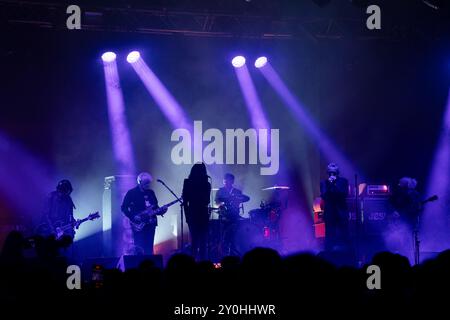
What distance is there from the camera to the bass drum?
39.8 ft

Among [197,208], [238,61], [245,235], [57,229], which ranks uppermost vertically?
[238,61]

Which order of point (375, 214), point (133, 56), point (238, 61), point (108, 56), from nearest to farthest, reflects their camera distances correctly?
point (375, 214) < point (108, 56) < point (133, 56) < point (238, 61)

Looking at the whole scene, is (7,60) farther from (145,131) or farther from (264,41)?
(264,41)

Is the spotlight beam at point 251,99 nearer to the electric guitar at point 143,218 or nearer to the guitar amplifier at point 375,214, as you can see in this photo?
the guitar amplifier at point 375,214

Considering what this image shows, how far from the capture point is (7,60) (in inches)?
535

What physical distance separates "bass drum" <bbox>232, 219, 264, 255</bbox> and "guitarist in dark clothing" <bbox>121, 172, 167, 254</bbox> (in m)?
1.62

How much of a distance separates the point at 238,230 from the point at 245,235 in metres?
0.19

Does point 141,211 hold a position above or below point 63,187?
below

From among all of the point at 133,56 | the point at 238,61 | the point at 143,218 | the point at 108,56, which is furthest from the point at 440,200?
the point at 108,56

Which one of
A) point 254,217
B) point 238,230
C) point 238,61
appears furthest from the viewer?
point 238,61

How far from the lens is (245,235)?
40.1 feet

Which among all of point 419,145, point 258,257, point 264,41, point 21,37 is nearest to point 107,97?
point 21,37

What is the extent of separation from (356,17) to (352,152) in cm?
309

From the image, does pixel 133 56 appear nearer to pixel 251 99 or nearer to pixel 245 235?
pixel 251 99
